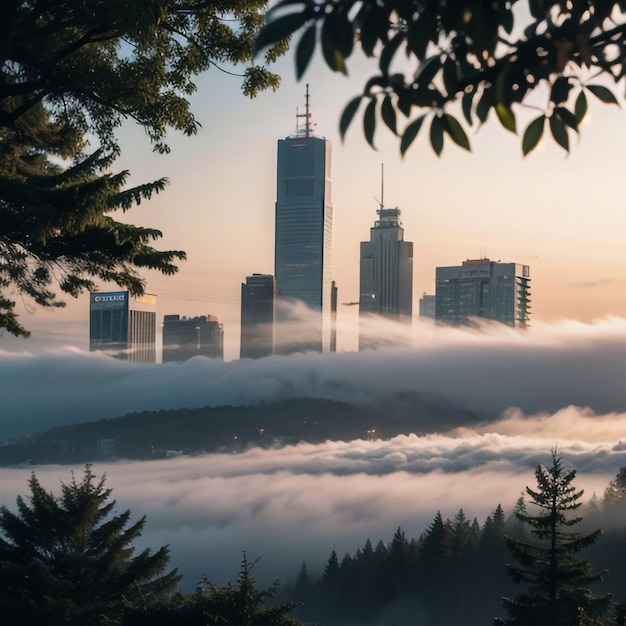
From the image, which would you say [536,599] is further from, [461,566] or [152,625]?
[461,566]

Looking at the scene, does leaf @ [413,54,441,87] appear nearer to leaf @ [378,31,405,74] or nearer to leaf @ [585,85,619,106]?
leaf @ [378,31,405,74]

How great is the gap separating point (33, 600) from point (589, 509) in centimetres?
11838

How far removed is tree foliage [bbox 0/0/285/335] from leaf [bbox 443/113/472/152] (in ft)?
22.2

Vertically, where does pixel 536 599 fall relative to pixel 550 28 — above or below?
below

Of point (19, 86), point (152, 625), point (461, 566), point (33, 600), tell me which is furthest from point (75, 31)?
point (461, 566)

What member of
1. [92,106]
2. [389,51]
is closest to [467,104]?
[389,51]

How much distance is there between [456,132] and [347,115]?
542 mm

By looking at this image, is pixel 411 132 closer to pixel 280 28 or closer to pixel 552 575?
pixel 280 28

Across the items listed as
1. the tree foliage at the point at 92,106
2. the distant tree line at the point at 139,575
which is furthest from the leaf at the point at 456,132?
the distant tree line at the point at 139,575

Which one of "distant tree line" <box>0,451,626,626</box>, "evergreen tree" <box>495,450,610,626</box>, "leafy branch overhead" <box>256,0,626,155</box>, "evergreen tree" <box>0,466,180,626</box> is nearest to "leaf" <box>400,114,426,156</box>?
"leafy branch overhead" <box>256,0,626,155</box>

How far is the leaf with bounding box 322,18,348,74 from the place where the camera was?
12.7ft

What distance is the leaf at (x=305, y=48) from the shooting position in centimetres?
381

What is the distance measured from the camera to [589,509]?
125125 millimetres

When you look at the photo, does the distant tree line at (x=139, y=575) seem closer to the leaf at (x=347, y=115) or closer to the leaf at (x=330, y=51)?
the leaf at (x=347, y=115)
